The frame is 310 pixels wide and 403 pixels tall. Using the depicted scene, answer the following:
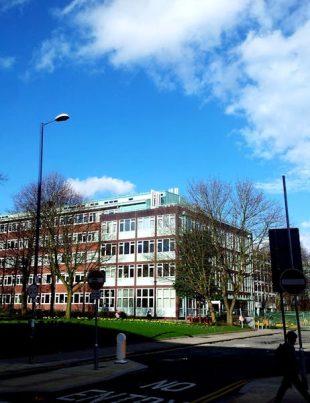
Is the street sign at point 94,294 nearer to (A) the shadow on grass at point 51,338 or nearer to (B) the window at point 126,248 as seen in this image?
(A) the shadow on grass at point 51,338

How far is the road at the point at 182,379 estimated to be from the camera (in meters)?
11.0

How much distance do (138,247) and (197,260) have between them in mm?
23452

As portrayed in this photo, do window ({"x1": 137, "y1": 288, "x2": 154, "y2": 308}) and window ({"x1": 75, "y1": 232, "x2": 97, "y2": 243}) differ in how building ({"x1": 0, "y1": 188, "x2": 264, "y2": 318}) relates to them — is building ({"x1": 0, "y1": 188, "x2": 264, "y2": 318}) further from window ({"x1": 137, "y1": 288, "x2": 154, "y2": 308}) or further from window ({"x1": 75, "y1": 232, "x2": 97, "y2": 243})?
window ({"x1": 75, "y1": 232, "x2": 97, "y2": 243})

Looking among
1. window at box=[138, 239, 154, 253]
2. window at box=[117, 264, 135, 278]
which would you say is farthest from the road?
window at box=[117, 264, 135, 278]

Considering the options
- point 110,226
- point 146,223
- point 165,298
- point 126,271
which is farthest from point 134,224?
point 165,298

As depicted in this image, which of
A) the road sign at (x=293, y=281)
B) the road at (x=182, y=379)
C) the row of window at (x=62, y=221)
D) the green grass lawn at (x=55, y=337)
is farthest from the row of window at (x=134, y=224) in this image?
the road sign at (x=293, y=281)

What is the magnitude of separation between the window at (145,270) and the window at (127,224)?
6.05m

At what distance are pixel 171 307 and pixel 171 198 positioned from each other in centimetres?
2269

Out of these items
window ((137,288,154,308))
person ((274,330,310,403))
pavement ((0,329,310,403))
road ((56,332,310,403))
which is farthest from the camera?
window ((137,288,154,308))

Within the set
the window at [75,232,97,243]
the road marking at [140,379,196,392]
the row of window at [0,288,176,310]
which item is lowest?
the road marking at [140,379,196,392]

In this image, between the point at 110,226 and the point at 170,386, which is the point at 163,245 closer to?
the point at 110,226

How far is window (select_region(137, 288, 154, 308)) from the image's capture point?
228ft

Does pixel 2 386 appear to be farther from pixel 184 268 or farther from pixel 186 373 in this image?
pixel 184 268

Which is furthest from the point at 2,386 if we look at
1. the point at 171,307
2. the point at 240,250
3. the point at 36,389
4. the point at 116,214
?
the point at 116,214
